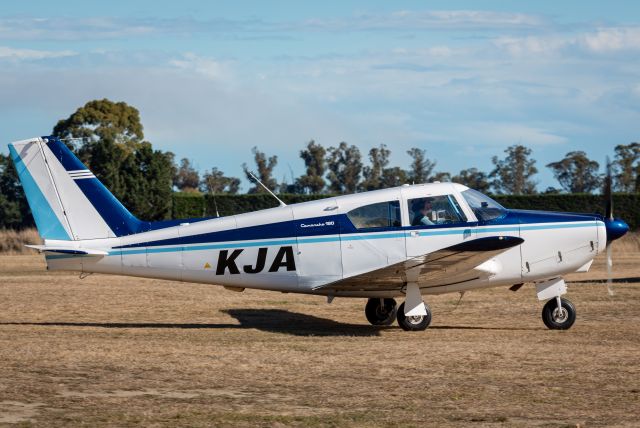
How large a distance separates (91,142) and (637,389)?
2120 inches

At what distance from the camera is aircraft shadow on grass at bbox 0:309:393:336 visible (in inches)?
594

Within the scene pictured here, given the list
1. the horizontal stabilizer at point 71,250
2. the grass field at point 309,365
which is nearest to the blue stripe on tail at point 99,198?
the horizontal stabilizer at point 71,250

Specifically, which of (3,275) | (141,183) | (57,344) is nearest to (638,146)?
(141,183)

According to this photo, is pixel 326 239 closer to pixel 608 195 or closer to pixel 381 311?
pixel 381 311

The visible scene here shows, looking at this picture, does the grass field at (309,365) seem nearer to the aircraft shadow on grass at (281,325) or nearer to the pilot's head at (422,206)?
the aircraft shadow on grass at (281,325)

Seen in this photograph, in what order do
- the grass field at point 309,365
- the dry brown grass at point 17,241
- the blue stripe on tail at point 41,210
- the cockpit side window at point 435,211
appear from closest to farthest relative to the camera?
the grass field at point 309,365 → the cockpit side window at point 435,211 → the blue stripe on tail at point 41,210 → the dry brown grass at point 17,241

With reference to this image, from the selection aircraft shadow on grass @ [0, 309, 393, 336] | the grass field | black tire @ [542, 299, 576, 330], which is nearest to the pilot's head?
the grass field

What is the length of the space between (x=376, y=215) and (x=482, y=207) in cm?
162

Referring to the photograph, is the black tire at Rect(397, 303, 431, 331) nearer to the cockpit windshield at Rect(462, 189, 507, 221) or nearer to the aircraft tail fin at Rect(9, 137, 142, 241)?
the cockpit windshield at Rect(462, 189, 507, 221)

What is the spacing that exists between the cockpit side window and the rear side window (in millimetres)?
240

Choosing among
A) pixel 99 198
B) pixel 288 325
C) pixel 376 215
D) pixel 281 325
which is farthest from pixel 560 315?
pixel 99 198

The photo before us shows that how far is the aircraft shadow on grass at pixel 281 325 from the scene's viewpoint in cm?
1509

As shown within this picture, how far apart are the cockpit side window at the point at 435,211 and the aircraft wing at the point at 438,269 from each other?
0.73m

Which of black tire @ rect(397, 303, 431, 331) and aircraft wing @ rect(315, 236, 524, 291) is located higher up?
aircraft wing @ rect(315, 236, 524, 291)
